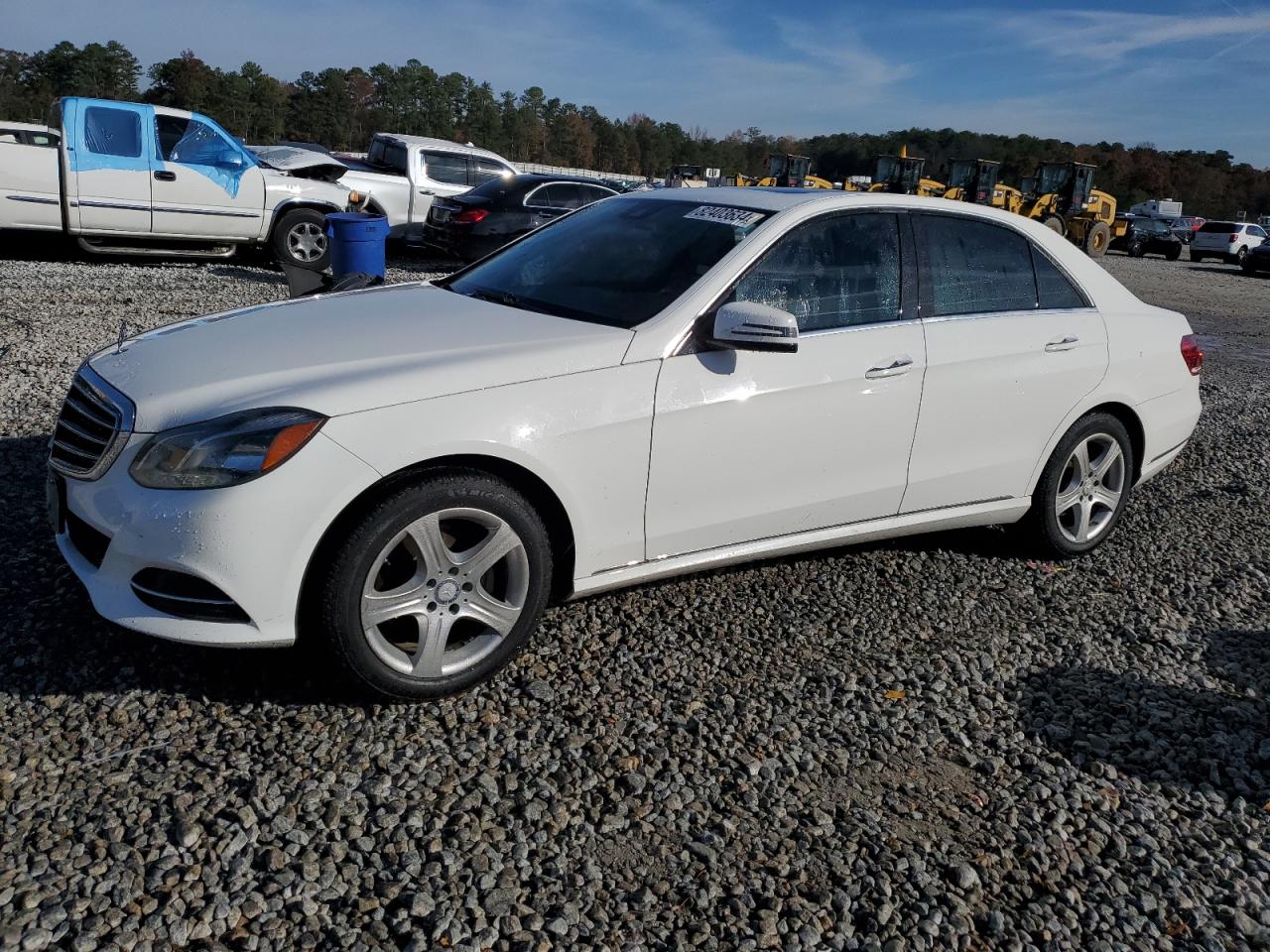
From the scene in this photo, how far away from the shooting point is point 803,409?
12.4ft

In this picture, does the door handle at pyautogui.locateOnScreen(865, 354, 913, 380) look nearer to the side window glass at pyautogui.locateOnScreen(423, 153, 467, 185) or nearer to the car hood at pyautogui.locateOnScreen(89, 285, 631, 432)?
the car hood at pyautogui.locateOnScreen(89, 285, 631, 432)

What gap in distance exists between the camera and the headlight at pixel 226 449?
2.93 meters

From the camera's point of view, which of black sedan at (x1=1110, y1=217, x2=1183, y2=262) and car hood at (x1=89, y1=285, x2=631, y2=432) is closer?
car hood at (x1=89, y1=285, x2=631, y2=432)

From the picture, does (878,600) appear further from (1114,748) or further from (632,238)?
(632,238)

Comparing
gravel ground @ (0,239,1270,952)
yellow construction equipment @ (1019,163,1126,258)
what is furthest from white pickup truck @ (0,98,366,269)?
yellow construction equipment @ (1019,163,1126,258)

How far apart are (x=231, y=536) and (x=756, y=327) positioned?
1735 millimetres

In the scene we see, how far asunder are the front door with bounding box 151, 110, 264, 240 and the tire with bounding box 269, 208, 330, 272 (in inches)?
12.1

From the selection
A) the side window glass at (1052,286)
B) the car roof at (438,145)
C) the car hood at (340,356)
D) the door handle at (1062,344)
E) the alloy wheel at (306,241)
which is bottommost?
the alloy wheel at (306,241)

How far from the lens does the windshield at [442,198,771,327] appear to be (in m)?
3.80

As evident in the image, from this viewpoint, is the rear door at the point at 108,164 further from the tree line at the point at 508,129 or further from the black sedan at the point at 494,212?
the tree line at the point at 508,129

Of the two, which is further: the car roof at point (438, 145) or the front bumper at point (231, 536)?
the car roof at point (438, 145)

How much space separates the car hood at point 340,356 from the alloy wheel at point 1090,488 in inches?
94.3

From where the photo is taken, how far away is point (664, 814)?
2850 millimetres

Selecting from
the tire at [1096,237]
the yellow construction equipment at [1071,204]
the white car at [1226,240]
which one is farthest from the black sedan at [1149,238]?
the yellow construction equipment at [1071,204]
